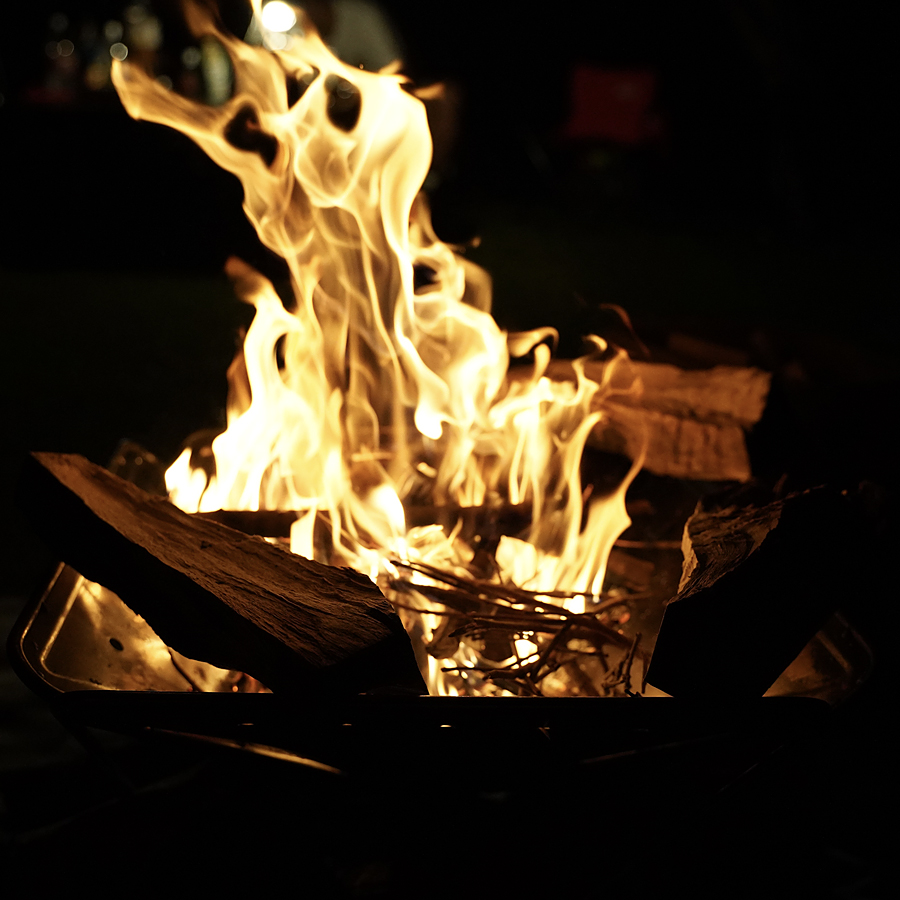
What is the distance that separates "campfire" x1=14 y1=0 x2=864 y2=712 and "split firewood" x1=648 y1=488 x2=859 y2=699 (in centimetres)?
2

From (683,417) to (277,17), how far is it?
5738 millimetres

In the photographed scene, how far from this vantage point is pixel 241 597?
54.1 inches

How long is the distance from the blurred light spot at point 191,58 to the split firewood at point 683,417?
18.5ft

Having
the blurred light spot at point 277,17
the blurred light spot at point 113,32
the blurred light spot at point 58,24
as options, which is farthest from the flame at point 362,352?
the blurred light spot at point 58,24

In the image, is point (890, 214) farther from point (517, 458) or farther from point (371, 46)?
point (517, 458)

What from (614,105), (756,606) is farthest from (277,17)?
(756,606)

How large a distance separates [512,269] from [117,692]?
230 inches

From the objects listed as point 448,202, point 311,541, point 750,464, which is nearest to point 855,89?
point 448,202

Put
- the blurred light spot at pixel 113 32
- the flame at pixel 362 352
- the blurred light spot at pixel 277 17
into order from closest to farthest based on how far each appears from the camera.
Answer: the flame at pixel 362 352
the blurred light spot at pixel 277 17
the blurred light spot at pixel 113 32

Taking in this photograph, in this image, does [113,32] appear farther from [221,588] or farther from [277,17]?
[221,588]

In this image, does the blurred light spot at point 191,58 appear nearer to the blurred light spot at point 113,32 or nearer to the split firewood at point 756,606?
the blurred light spot at point 113,32

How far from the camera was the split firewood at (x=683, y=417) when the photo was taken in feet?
7.39

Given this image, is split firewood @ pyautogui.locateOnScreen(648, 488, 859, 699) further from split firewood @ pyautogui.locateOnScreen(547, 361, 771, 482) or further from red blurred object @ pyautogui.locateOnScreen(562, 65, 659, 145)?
red blurred object @ pyautogui.locateOnScreen(562, 65, 659, 145)

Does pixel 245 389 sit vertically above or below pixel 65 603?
above
